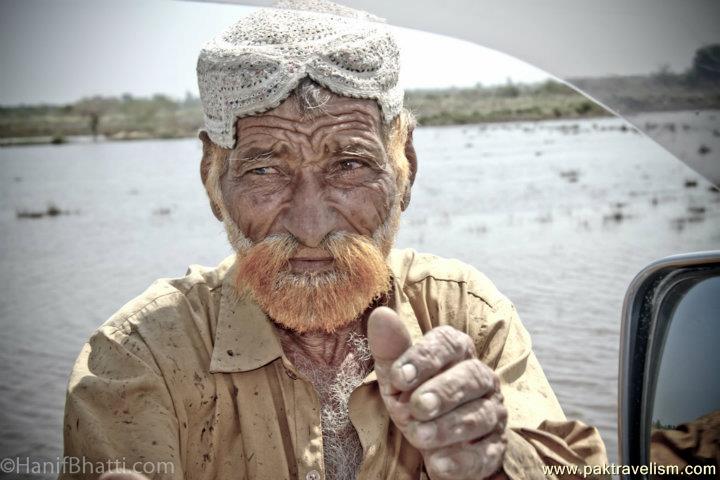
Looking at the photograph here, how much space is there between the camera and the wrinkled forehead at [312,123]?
276 cm

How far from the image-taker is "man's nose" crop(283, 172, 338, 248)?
2.72 meters

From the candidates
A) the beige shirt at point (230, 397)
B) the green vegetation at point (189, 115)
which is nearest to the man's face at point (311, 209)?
the beige shirt at point (230, 397)

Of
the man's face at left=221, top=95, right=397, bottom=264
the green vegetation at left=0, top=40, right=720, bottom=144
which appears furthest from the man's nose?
the green vegetation at left=0, top=40, right=720, bottom=144

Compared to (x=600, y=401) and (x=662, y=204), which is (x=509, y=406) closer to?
(x=600, y=401)

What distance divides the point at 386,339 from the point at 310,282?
0.94 metres

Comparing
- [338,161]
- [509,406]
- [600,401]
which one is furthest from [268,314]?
[600,401]

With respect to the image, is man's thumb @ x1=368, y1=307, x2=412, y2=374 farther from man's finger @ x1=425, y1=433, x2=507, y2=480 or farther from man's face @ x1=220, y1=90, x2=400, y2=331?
man's face @ x1=220, y1=90, x2=400, y2=331

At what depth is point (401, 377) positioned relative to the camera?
1.85 m

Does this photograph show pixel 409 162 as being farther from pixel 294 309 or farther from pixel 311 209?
pixel 294 309

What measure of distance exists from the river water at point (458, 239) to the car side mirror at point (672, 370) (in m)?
1.66

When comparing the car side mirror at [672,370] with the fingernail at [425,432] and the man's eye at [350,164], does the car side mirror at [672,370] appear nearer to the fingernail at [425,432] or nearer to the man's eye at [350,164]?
the fingernail at [425,432]

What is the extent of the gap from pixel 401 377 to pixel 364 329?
1.17m

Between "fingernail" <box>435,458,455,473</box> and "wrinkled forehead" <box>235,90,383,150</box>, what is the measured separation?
47.8 inches

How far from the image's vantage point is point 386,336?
6.06 feet
